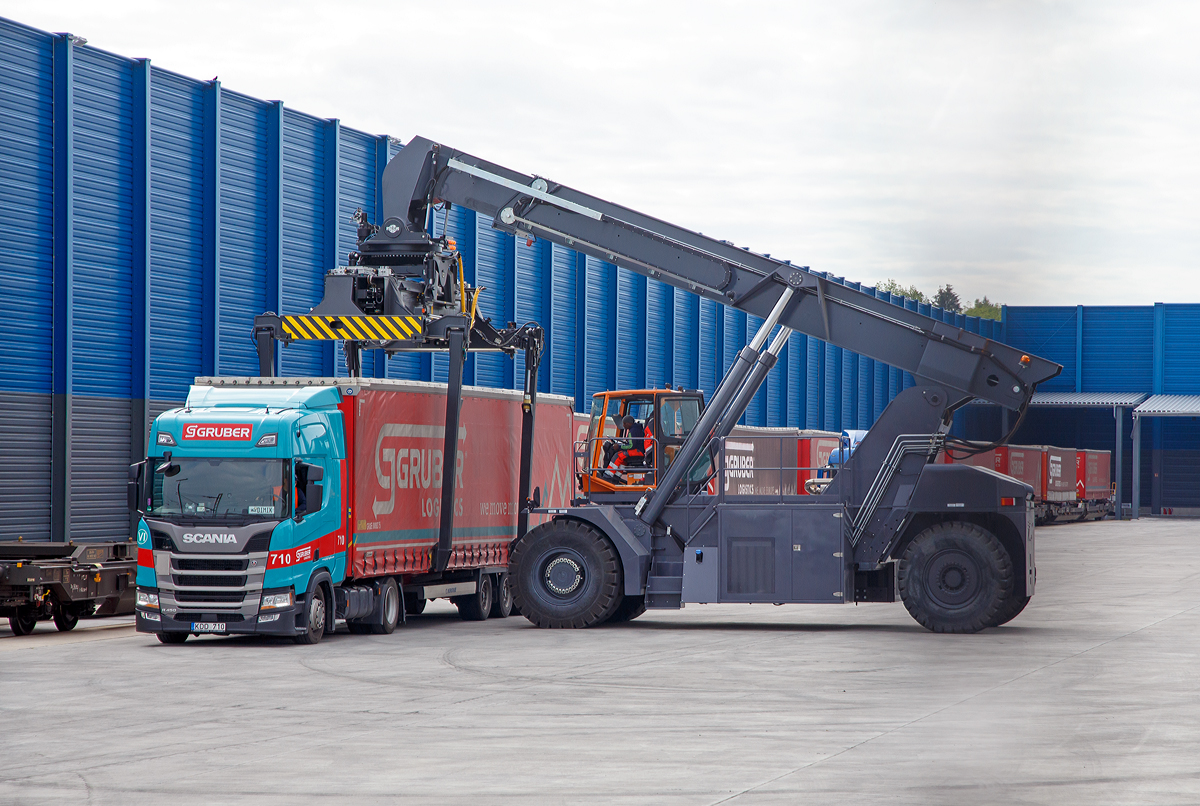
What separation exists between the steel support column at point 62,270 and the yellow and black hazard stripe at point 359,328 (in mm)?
6955

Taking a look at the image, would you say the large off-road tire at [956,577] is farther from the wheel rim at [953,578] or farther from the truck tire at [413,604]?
the truck tire at [413,604]

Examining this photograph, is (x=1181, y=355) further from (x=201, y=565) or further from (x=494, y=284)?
(x=494, y=284)

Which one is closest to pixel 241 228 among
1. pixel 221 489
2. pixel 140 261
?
pixel 140 261

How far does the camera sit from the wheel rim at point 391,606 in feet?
61.1

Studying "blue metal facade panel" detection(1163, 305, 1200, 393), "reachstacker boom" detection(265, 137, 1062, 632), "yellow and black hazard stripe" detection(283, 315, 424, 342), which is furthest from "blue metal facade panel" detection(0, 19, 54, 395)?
"blue metal facade panel" detection(1163, 305, 1200, 393)

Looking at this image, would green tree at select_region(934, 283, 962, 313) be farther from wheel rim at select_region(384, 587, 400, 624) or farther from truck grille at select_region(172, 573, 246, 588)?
wheel rim at select_region(384, 587, 400, 624)

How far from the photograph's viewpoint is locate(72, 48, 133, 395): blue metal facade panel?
23344 millimetres

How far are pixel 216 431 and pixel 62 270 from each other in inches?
310

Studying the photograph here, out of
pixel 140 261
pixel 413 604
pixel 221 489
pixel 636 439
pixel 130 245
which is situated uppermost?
pixel 130 245

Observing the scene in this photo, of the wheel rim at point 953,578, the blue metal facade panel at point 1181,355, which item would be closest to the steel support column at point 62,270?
the wheel rim at point 953,578

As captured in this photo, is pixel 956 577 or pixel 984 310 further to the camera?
pixel 956 577

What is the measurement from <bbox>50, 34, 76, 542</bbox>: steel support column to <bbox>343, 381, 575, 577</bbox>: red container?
7498 mm

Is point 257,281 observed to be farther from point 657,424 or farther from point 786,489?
point 786,489

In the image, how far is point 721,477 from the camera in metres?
18.7
